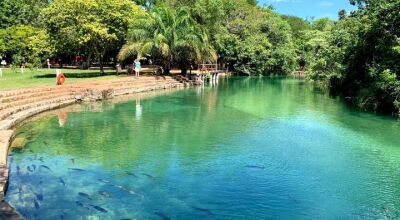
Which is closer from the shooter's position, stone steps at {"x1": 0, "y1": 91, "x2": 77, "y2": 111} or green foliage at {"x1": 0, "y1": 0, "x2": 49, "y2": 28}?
stone steps at {"x1": 0, "y1": 91, "x2": 77, "y2": 111}

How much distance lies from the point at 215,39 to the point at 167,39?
19748 mm

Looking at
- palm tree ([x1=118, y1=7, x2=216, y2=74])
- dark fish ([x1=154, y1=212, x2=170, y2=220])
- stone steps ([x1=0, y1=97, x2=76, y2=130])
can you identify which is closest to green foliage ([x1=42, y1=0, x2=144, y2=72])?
palm tree ([x1=118, y1=7, x2=216, y2=74])

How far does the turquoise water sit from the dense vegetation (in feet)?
19.7

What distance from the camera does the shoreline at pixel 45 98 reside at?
1404 cm

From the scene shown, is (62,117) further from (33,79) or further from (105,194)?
(33,79)

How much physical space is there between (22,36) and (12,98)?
35687 mm

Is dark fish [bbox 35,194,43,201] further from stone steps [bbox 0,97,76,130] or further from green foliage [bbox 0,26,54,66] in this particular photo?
green foliage [bbox 0,26,54,66]

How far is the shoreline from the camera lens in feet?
46.0

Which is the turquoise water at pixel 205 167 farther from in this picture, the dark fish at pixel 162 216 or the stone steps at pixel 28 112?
the stone steps at pixel 28 112

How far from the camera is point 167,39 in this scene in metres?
43.6

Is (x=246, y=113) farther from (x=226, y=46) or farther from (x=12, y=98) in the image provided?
(x=226, y=46)

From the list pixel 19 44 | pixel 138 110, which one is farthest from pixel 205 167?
pixel 19 44

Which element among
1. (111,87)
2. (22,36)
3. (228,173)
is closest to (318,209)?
(228,173)

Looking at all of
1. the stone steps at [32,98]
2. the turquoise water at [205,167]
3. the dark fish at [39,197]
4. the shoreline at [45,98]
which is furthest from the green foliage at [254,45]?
the dark fish at [39,197]
